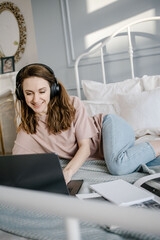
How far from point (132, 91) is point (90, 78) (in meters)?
0.59

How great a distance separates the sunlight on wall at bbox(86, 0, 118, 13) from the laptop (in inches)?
75.5

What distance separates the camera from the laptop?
→ 2.66 ft

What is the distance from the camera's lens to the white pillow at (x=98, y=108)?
2.04 m

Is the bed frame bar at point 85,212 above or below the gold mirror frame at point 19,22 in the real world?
below

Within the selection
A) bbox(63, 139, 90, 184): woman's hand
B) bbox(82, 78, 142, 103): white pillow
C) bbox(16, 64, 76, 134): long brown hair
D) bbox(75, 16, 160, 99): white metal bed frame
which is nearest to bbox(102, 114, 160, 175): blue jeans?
bbox(63, 139, 90, 184): woman's hand

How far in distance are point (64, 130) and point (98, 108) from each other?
2.20ft

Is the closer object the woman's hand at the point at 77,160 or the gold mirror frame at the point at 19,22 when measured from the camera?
the woman's hand at the point at 77,160

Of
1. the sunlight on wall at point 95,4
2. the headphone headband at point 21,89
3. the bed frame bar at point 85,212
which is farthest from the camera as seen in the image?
the sunlight on wall at point 95,4

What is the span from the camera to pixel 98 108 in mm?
2055

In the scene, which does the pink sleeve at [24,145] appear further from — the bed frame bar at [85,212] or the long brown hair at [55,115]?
the bed frame bar at [85,212]

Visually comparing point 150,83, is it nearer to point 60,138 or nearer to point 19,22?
point 60,138

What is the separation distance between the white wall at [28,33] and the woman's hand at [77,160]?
1.90m

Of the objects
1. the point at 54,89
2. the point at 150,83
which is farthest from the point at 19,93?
the point at 150,83

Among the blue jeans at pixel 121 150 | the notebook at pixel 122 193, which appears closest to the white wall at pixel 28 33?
the blue jeans at pixel 121 150
